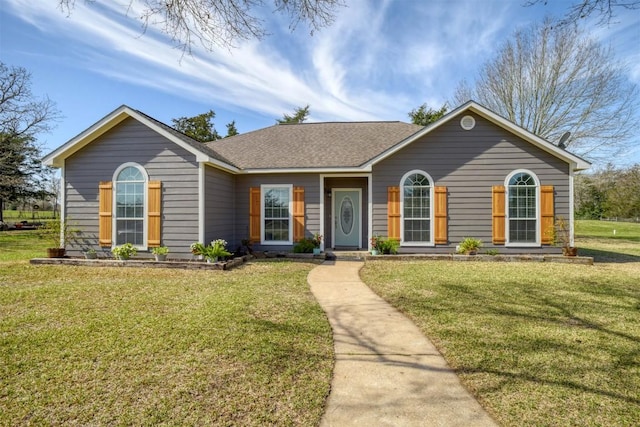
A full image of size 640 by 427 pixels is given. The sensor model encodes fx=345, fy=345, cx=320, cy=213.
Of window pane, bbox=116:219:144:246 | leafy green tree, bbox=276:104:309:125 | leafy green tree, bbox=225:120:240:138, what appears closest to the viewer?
window pane, bbox=116:219:144:246

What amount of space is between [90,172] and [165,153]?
7.67 feet

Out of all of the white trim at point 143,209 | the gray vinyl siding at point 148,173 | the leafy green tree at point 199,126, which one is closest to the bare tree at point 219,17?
the gray vinyl siding at point 148,173

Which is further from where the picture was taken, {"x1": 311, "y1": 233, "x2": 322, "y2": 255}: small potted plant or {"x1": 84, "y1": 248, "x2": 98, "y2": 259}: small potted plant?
{"x1": 311, "y1": 233, "x2": 322, "y2": 255}: small potted plant

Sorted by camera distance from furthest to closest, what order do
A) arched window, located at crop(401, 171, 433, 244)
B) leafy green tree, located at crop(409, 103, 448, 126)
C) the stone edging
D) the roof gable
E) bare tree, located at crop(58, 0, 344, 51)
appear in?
leafy green tree, located at crop(409, 103, 448, 126) < arched window, located at crop(401, 171, 433, 244) < the roof gable < the stone edging < bare tree, located at crop(58, 0, 344, 51)

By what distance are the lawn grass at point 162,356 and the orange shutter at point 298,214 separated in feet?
15.6

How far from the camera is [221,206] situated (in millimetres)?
10414

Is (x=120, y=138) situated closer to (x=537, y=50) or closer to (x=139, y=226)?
(x=139, y=226)

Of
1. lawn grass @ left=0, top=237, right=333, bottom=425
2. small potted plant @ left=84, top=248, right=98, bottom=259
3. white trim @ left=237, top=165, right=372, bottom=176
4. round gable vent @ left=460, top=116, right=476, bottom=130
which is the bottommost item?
lawn grass @ left=0, top=237, right=333, bottom=425

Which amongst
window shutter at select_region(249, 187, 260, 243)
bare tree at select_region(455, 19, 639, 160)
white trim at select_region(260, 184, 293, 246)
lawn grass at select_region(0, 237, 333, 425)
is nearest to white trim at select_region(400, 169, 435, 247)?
white trim at select_region(260, 184, 293, 246)

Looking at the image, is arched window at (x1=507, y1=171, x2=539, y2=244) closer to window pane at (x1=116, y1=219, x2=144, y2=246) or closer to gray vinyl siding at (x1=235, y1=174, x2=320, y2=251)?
gray vinyl siding at (x1=235, y1=174, x2=320, y2=251)

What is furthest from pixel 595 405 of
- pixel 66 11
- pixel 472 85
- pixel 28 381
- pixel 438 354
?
pixel 472 85

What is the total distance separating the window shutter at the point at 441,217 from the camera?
10.4 metres

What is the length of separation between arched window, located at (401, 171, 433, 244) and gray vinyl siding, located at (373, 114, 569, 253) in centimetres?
24

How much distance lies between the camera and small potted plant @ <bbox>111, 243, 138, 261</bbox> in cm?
905
